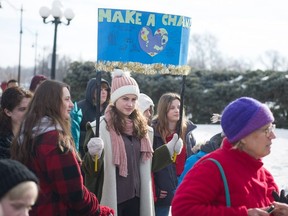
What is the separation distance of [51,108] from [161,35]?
1.82 meters

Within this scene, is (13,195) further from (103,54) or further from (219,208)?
(103,54)

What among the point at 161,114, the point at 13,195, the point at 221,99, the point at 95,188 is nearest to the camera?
the point at 13,195

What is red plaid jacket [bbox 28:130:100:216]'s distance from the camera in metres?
2.79

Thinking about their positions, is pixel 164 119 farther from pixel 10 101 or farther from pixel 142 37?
pixel 10 101

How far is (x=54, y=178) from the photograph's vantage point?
9.24ft

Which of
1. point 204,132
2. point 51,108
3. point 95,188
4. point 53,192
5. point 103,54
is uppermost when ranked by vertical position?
point 103,54

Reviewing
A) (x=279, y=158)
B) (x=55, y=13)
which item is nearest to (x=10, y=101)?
(x=279, y=158)

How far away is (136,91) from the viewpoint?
4.39 metres

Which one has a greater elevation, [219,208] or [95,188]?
[219,208]

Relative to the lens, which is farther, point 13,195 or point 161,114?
point 161,114

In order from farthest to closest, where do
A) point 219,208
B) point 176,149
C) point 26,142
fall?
point 176,149 < point 26,142 < point 219,208

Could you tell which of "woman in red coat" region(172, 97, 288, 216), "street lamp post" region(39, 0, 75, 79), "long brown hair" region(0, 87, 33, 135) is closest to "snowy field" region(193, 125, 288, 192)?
"long brown hair" region(0, 87, 33, 135)

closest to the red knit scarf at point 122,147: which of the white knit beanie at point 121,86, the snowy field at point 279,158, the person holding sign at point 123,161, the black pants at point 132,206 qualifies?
the person holding sign at point 123,161

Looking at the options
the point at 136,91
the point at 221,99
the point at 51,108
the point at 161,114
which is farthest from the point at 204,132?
the point at 51,108
